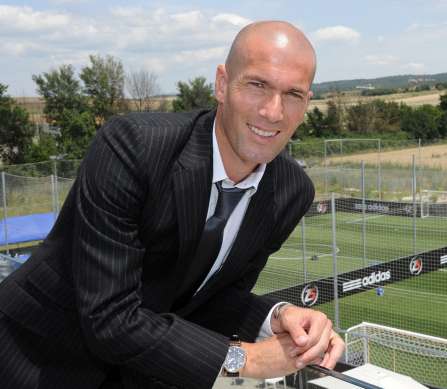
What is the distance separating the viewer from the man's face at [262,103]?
1.41 m

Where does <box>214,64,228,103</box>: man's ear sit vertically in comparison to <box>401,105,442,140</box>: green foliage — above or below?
above

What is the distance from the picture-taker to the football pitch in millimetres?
11844

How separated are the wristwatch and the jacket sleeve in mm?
18

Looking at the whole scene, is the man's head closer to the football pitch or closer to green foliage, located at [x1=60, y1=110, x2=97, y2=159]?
the football pitch

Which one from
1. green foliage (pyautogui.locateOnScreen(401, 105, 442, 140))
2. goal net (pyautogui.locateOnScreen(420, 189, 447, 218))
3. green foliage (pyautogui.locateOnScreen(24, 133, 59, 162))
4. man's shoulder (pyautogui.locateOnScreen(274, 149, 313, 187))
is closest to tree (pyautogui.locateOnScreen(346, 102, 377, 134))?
green foliage (pyautogui.locateOnScreen(401, 105, 442, 140))

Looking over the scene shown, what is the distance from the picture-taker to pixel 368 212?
21.3 m

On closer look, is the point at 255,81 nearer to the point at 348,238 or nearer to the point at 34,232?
the point at 34,232

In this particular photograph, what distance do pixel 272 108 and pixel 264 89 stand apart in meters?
0.05

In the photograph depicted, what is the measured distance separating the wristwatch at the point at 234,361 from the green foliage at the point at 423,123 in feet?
137

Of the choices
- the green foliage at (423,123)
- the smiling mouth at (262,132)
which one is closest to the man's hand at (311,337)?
the smiling mouth at (262,132)

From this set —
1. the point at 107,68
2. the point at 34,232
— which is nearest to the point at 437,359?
the point at 34,232

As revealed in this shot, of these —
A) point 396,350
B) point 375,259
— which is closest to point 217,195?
point 396,350

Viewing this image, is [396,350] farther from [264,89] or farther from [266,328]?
[264,89]

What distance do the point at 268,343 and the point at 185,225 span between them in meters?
0.34
